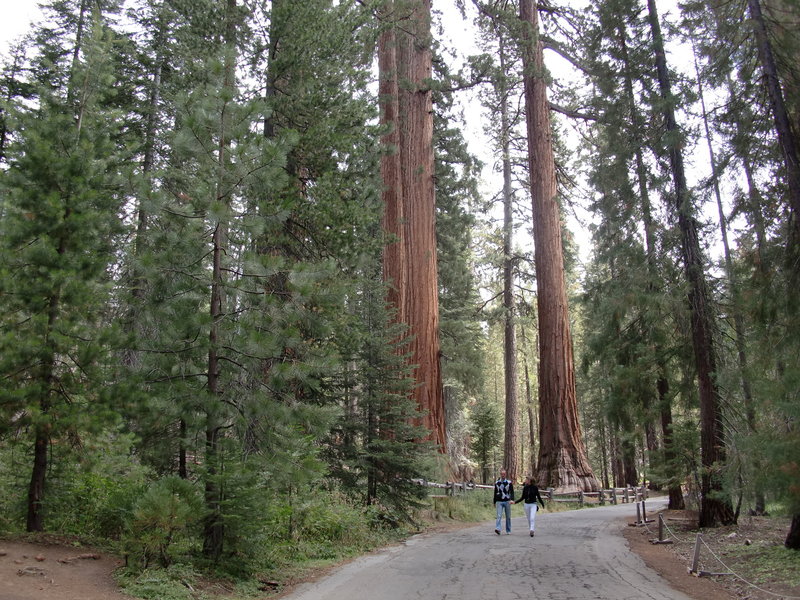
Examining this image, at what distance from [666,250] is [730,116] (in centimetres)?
470

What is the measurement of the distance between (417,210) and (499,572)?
1165cm

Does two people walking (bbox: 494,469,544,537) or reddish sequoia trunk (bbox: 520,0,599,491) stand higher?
reddish sequoia trunk (bbox: 520,0,599,491)

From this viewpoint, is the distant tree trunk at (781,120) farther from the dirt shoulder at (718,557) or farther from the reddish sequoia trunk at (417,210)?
the reddish sequoia trunk at (417,210)

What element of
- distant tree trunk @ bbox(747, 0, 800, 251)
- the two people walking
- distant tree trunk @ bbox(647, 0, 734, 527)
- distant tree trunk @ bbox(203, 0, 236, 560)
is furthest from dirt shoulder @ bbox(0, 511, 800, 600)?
distant tree trunk @ bbox(747, 0, 800, 251)

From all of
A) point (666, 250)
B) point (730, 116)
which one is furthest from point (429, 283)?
point (730, 116)

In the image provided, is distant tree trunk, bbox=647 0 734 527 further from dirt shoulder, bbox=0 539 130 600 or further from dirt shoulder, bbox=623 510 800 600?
dirt shoulder, bbox=0 539 130 600

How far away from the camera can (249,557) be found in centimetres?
770

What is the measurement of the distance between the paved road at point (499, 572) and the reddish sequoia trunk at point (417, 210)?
5164 millimetres

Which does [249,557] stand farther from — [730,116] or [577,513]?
[577,513]

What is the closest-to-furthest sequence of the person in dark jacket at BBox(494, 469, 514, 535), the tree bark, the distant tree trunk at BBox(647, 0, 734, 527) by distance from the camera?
the distant tree trunk at BBox(647, 0, 734, 527) < the person in dark jacket at BBox(494, 469, 514, 535) < the tree bark

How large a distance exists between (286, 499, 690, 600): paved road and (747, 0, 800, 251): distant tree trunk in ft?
16.1

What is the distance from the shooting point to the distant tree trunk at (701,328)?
11.7 m

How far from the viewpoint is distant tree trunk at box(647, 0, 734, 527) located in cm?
1170

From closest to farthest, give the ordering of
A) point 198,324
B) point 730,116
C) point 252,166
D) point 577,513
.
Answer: point 198,324
point 252,166
point 730,116
point 577,513
